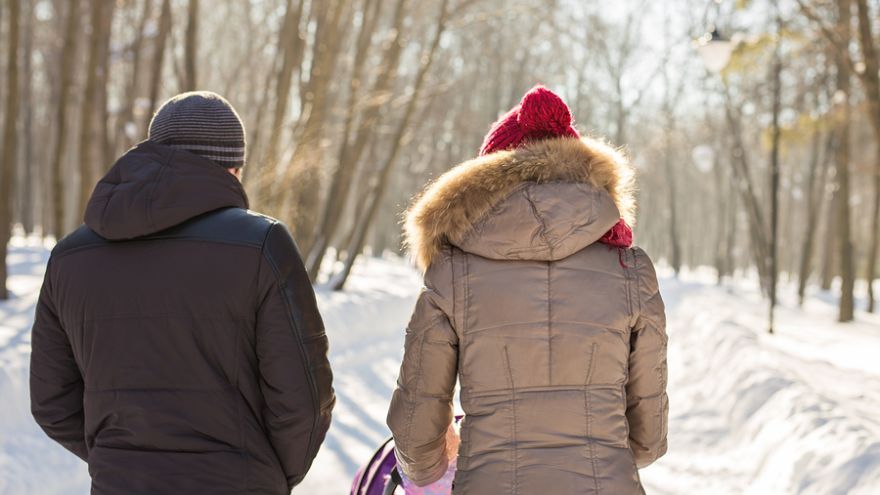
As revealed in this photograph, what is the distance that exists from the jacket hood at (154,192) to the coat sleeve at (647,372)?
121 centimetres

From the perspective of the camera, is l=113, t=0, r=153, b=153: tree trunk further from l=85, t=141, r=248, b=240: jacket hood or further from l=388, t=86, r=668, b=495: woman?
l=388, t=86, r=668, b=495: woman

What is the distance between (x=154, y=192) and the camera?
8.50ft

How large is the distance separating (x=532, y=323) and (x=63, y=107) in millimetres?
11341

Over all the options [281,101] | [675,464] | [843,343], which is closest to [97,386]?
[675,464]

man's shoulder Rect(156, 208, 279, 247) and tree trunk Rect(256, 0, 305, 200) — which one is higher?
tree trunk Rect(256, 0, 305, 200)

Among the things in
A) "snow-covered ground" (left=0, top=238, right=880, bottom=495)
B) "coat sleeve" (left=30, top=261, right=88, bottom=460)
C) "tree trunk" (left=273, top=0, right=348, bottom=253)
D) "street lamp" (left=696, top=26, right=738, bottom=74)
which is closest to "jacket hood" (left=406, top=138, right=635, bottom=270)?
"coat sleeve" (left=30, top=261, right=88, bottom=460)

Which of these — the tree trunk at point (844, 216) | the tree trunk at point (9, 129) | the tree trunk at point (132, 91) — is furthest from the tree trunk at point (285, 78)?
the tree trunk at point (844, 216)

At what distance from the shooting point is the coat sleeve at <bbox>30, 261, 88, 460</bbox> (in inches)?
110

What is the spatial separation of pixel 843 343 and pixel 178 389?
14.3 meters

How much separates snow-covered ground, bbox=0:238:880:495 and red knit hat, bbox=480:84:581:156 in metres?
3.60

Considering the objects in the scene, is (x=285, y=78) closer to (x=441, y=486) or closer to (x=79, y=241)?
(x=79, y=241)

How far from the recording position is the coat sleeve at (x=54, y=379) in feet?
9.18

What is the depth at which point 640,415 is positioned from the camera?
9.09 feet

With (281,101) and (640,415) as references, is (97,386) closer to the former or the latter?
(640,415)
